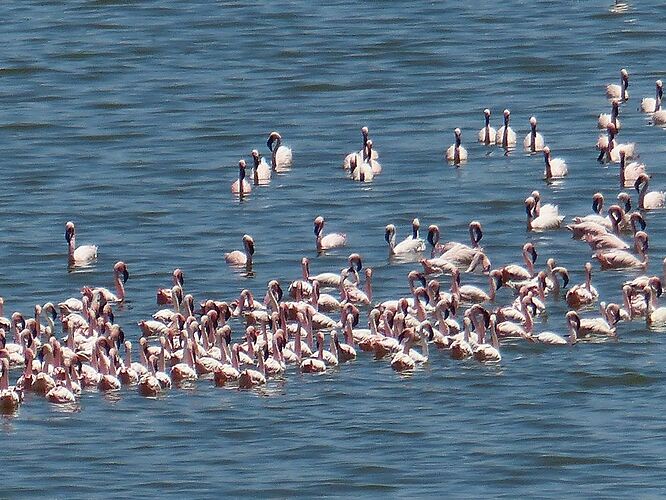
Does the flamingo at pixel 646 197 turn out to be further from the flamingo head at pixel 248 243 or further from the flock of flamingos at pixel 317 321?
the flamingo head at pixel 248 243

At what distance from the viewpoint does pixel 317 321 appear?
2342 centimetres

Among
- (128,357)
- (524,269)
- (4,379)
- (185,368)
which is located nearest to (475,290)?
(524,269)

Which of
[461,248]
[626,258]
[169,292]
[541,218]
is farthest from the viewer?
[541,218]

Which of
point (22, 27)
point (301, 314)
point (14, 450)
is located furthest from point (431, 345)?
point (22, 27)

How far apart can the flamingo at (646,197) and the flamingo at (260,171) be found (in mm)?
5704

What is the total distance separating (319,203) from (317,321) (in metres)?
6.36

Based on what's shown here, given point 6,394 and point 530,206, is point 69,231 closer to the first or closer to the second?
point 530,206

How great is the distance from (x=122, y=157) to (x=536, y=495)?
51.2 feet

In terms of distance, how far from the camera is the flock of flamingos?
21.8m

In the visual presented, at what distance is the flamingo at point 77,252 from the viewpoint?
88.7 feet

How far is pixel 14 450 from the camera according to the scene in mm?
20297

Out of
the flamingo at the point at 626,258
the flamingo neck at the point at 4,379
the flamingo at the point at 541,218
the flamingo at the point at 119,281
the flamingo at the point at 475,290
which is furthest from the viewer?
the flamingo at the point at 541,218

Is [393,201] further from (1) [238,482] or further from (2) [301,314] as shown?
(1) [238,482]

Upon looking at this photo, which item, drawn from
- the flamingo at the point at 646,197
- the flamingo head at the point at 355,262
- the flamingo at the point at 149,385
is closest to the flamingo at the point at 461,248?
the flamingo head at the point at 355,262
